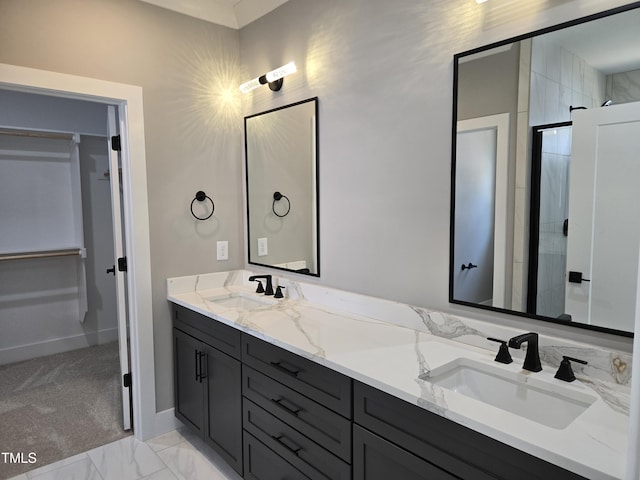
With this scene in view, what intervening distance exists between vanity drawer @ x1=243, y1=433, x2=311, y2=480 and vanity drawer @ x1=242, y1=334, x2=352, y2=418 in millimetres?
344

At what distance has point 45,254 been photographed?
12.2 feet

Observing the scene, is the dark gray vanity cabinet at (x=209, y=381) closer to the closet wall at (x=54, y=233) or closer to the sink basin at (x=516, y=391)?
the sink basin at (x=516, y=391)

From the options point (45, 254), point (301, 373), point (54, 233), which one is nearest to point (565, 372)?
point (301, 373)

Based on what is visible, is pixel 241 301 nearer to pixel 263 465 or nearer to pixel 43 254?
pixel 263 465

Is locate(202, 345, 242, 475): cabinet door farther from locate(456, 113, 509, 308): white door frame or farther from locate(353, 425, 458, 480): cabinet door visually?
locate(456, 113, 509, 308): white door frame

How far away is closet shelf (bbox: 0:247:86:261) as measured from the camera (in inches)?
140

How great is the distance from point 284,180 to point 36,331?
2.97 m

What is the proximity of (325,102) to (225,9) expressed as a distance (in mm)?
1066

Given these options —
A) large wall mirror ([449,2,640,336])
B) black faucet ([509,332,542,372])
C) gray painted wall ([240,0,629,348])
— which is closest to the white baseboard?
gray painted wall ([240,0,629,348])

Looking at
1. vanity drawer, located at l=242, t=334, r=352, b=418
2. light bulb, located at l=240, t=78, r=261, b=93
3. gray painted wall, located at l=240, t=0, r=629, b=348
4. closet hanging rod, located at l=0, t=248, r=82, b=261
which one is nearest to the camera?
vanity drawer, located at l=242, t=334, r=352, b=418

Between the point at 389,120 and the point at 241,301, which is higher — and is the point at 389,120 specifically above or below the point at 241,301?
above

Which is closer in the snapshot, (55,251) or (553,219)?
(553,219)

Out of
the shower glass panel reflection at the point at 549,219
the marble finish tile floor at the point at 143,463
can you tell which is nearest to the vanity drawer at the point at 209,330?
the marble finish tile floor at the point at 143,463

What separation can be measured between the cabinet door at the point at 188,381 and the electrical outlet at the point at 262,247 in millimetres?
678
